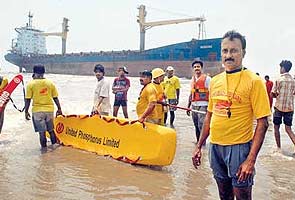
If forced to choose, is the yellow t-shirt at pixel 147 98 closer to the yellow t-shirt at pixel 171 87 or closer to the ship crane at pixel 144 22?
the yellow t-shirt at pixel 171 87

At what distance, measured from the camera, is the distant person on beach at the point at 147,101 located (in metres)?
5.62

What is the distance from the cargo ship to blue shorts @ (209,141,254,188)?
40.9 metres

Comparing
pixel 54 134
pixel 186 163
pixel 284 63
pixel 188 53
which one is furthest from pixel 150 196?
pixel 188 53

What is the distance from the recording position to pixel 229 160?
2752 mm

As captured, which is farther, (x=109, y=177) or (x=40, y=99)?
(x=40, y=99)

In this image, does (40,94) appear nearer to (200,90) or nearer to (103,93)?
(103,93)

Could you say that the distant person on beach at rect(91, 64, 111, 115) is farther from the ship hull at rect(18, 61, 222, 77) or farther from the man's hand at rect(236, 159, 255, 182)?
the ship hull at rect(18, 61, 222, 77)

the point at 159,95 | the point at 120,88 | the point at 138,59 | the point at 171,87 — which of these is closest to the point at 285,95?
the point at 159,95

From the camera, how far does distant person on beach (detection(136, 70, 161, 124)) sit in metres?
5.62

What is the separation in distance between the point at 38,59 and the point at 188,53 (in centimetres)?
2735

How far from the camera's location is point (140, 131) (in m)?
5.73

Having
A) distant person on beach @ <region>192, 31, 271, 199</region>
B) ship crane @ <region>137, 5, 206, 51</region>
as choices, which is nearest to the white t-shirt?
distant person on beach @ <region>192, 31, 271, 199</region>

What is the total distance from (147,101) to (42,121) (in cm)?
208

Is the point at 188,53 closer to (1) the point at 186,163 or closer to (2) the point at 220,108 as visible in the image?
(1) the point at 186,163
